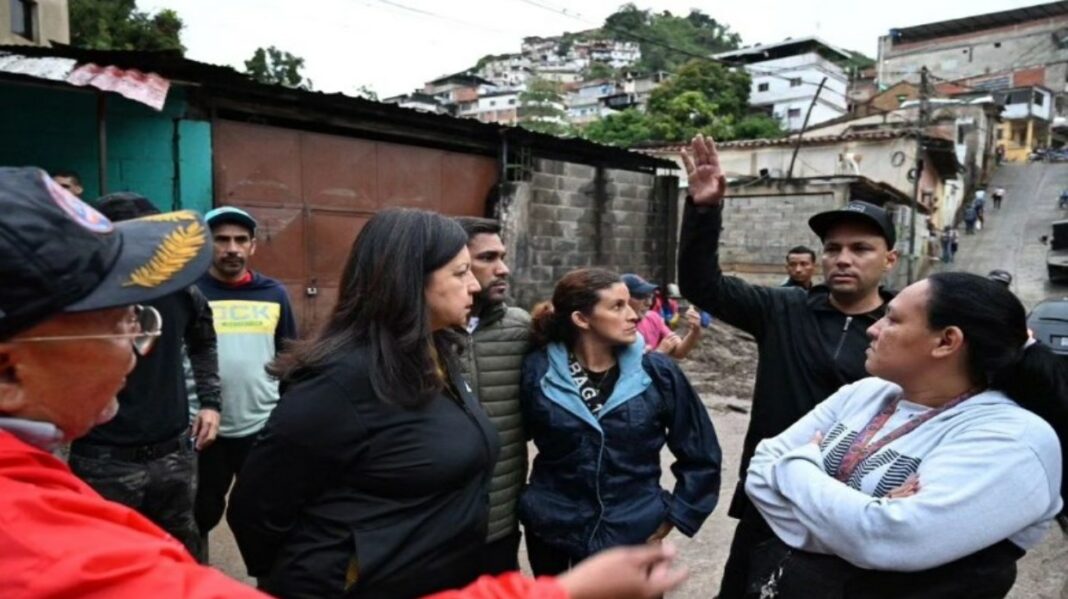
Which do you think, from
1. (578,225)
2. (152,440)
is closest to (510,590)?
(152,440)

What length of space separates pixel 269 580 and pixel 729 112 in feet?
123

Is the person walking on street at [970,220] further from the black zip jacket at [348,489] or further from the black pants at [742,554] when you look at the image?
the black zip jacket at [348,489]

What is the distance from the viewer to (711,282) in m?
2.59

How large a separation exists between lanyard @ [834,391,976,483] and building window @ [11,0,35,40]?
14504mm

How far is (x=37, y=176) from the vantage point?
838 mm

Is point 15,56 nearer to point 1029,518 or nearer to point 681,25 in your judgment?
point 1029,518

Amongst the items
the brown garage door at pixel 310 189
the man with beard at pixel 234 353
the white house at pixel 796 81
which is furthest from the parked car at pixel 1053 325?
the white house at pixel 796 81

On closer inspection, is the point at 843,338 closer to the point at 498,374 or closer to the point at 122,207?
the point at 498,374

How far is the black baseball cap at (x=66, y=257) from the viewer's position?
786 mm

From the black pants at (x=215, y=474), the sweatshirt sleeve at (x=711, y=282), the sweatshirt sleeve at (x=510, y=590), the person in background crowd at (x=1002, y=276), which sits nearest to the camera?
the sweatshirt sleeve at (x=510, y=590)

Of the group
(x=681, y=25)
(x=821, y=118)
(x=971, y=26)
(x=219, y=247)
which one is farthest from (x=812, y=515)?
(x=681, y=25)

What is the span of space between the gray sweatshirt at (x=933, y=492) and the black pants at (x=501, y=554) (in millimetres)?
1123

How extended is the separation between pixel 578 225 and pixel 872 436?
8.81 meters

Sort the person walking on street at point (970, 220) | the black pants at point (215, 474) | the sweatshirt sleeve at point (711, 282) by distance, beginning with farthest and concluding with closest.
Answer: the person walking on street at point (970, 220), the black pants at point (215, 474), the sweatshirt sleeve at point (711, 282)
